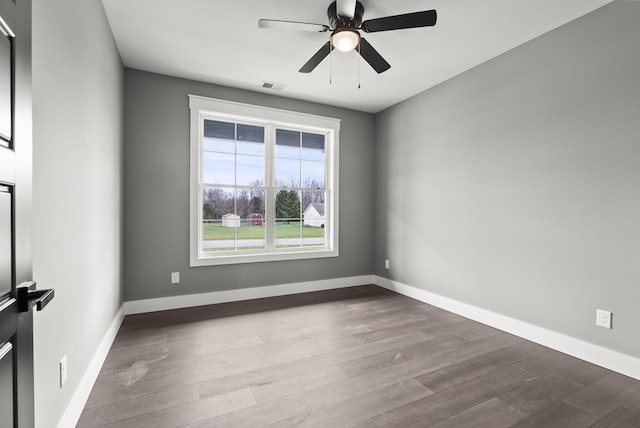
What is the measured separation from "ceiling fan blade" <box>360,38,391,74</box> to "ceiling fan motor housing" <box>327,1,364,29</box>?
138 mm

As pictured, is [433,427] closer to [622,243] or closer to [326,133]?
[622,243]

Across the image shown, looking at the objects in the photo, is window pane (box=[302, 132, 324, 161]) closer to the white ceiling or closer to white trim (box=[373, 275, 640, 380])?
the white ceiling

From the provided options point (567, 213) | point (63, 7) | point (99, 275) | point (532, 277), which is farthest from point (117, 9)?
point (532, 277)

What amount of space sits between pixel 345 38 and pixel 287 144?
225 centimetres

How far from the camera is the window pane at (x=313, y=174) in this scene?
459 centimetres

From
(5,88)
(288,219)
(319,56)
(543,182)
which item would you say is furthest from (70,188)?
(543,182)

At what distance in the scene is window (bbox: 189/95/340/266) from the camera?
12.8 ft

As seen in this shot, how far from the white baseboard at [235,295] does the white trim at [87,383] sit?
648mm

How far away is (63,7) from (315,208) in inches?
136

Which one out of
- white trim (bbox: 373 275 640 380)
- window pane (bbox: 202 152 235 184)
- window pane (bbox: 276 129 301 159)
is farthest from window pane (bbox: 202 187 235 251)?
white trim (bbox: 373 275 640 380)

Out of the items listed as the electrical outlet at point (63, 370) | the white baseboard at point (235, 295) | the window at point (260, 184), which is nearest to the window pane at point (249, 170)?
the window at point (260, 184)

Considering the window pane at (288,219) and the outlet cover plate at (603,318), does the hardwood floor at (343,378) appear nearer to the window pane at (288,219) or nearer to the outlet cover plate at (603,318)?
the outlet cover plate at (603,318)

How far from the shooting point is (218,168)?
4.02 meters

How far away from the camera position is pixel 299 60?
328 cm
